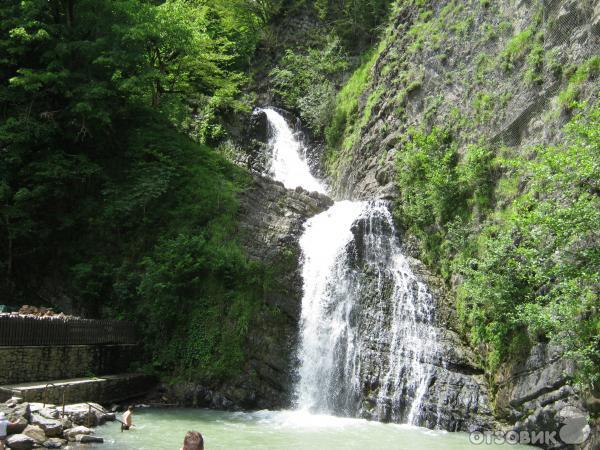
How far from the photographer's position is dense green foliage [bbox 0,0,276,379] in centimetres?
1858

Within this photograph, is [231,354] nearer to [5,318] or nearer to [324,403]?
[324,403]

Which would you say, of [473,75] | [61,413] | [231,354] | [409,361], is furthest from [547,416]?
[473,75]

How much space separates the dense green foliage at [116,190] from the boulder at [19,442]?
7429 millimetres


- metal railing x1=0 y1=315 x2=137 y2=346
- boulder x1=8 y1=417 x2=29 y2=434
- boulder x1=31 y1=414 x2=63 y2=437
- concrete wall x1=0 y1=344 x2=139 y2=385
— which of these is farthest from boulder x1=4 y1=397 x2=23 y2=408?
metal railing x1=0 y1=315 x2=137 y2=346

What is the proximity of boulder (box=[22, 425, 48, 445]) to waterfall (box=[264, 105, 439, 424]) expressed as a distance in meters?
7.65

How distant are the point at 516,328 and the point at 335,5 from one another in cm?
2755

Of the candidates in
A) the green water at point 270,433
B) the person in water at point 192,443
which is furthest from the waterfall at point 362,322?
the person in water at point 192,443

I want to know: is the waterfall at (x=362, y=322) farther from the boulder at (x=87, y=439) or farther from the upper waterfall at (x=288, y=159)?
the upper waterfall at (x=288, y=159)

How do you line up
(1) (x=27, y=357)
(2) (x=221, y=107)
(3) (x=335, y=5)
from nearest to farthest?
(1) (x=27, y=357), (2) (x=221, y=107), (3) (x=335, y=5)

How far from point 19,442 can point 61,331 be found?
232 inches

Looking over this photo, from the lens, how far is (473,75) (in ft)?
63.5

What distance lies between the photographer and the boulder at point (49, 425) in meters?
11.0

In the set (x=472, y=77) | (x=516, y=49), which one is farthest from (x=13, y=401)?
(x=516, y=49)

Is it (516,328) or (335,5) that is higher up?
(335,5)
